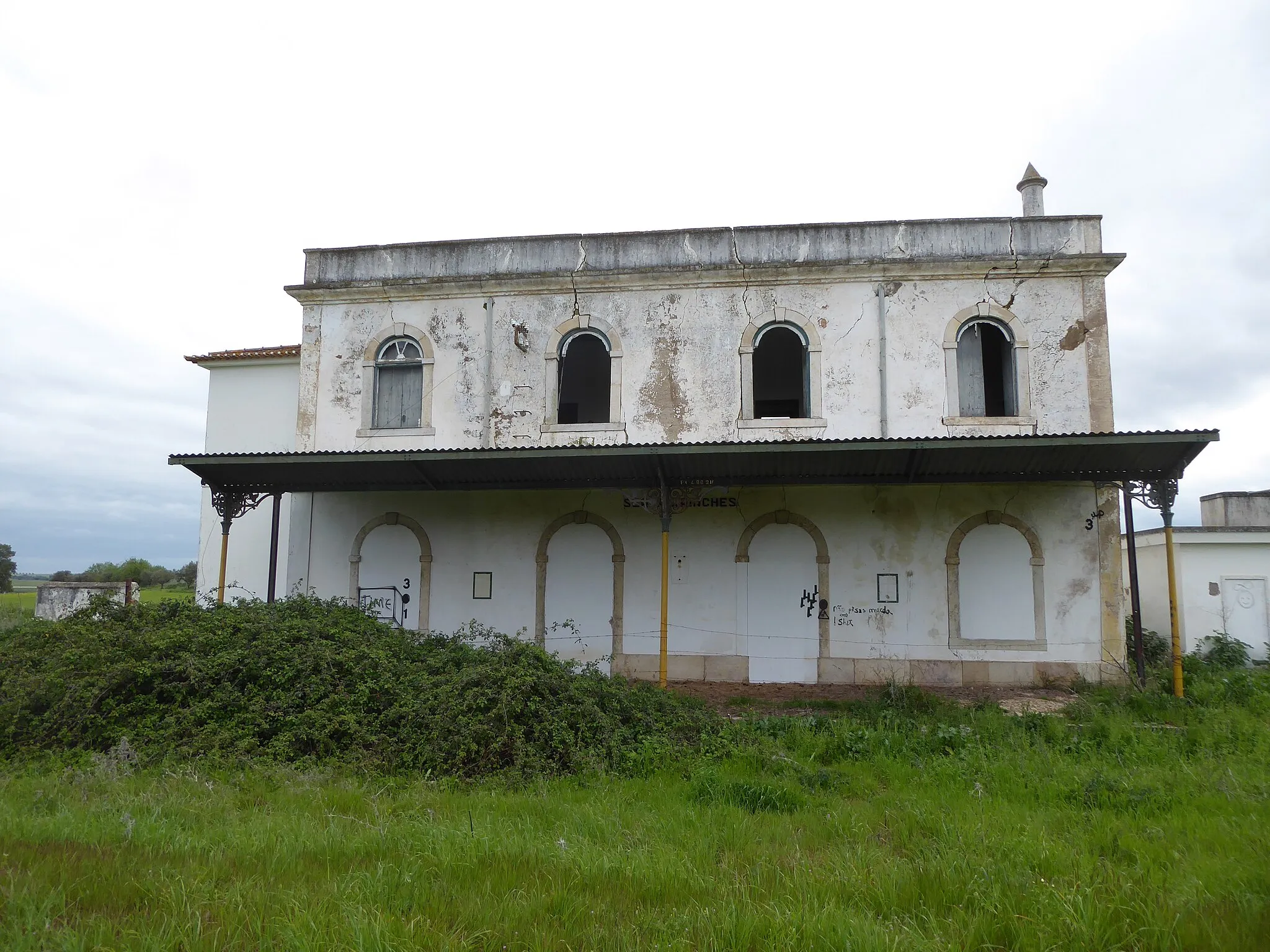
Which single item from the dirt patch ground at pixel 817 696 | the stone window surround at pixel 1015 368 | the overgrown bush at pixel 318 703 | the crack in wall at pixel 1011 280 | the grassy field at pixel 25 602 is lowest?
the dirt patch ground at pixel 817 696

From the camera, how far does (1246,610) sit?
13680mm

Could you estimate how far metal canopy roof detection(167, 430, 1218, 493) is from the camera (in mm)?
9656

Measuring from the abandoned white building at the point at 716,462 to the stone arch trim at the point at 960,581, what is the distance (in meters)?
0.04

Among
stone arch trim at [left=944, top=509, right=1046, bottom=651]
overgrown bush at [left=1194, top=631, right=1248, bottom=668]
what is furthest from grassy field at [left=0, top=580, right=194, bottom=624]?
overgrown bush at [left=1194, top=631, right=1248, bottom=668]

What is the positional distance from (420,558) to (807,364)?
7.40 m

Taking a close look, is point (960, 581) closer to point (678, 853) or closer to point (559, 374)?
point (559, 374)

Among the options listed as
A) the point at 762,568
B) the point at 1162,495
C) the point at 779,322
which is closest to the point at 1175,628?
the point at 1162,495

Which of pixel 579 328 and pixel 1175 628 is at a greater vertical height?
pixel 579 328

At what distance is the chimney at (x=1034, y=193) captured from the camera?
13258mm

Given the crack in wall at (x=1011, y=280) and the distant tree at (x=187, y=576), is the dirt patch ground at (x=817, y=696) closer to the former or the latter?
the crack in wall at (x=1011, y=280)

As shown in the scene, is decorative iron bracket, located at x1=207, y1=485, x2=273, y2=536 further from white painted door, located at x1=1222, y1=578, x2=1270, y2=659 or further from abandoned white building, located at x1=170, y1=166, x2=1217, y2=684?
white painted door, located at x1=1222, y1=578, x2=1270, y2=659

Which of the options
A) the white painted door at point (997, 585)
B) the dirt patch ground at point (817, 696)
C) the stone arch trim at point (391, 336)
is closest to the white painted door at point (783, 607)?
the dirt patch ground at point (817, 696)

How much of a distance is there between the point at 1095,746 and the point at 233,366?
14997mm

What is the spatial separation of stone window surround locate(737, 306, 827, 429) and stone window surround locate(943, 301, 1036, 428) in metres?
2.04
